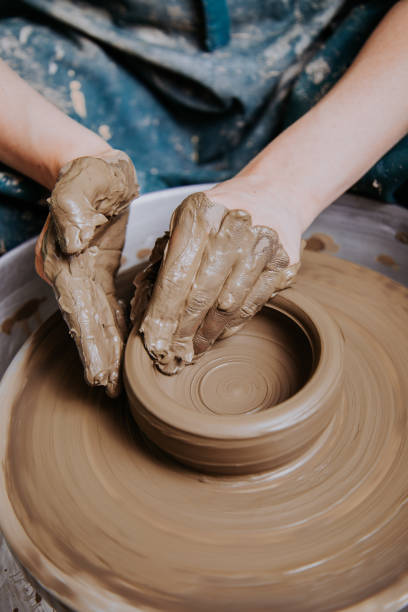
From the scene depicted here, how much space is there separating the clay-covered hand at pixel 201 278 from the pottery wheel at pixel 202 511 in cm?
22

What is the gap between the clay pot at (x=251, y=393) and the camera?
0.89 metres

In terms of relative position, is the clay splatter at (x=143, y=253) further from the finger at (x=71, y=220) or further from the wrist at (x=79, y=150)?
the finger at (x=71, y=220)

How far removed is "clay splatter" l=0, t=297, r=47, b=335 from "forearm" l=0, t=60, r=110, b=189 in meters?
0.40

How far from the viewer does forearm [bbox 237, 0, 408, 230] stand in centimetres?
133

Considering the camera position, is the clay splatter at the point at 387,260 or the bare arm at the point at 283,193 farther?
the clay splatter at the point at 387,260

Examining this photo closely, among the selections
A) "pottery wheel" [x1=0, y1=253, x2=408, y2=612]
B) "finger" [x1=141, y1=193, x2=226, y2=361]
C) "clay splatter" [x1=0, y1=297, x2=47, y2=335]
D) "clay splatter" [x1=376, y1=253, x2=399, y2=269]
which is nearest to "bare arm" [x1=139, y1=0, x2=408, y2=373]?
"finger" [x1=141, y1=193, x2=226, y2=361]

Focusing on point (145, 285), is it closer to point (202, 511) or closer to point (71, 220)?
point (71, 220)

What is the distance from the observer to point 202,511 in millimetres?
937

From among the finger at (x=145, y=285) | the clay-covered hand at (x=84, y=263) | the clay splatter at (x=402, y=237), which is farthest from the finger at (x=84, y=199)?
the clay splatter at (x=402, y=237)

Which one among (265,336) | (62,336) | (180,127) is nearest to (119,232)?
(62,336)

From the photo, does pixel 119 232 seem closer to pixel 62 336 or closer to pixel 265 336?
pixel 62 336

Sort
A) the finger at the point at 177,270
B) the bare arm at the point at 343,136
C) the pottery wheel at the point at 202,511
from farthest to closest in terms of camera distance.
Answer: the bare arm at the point at 343,136, the finger at the point at 177,270, the pottery wheel at the point at 202,511

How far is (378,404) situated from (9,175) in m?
1.27

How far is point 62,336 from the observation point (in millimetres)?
1352
